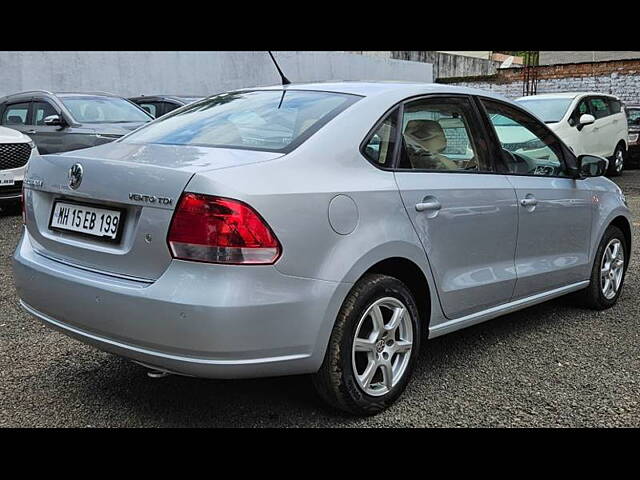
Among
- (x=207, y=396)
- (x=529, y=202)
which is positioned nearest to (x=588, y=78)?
(x=529, y=202)

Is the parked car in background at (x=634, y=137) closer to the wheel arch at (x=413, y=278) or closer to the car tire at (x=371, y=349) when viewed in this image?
the wheel arch at (x=413, y=278)

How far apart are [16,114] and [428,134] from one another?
Result: 27.6ft

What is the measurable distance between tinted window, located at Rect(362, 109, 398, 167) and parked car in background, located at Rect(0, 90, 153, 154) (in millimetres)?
6161

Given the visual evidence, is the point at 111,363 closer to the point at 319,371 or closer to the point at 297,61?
the point at 319,371

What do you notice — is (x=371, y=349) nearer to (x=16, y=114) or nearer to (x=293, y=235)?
(x=293, y=235)

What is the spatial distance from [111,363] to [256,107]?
61.8 inches

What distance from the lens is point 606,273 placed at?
4.79m

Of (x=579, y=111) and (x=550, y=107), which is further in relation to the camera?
(x=579, y=111)

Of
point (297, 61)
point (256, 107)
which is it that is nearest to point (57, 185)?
point (256, 107)

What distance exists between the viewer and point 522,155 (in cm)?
417

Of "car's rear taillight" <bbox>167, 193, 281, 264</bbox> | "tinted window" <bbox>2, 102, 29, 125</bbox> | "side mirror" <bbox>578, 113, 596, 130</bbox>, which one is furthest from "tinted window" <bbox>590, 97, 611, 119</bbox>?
"car's rear taillight" <bbox>167, 193, 281, 264</bbox>

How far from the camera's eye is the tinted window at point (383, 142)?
10.2ft

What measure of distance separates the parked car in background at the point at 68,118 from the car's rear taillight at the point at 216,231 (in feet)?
21.5

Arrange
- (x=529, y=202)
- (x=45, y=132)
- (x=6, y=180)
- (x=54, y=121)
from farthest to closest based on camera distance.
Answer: (x=45, y=132), (x=54, y=121), (x=6, y=180), (x=529, y=202)
